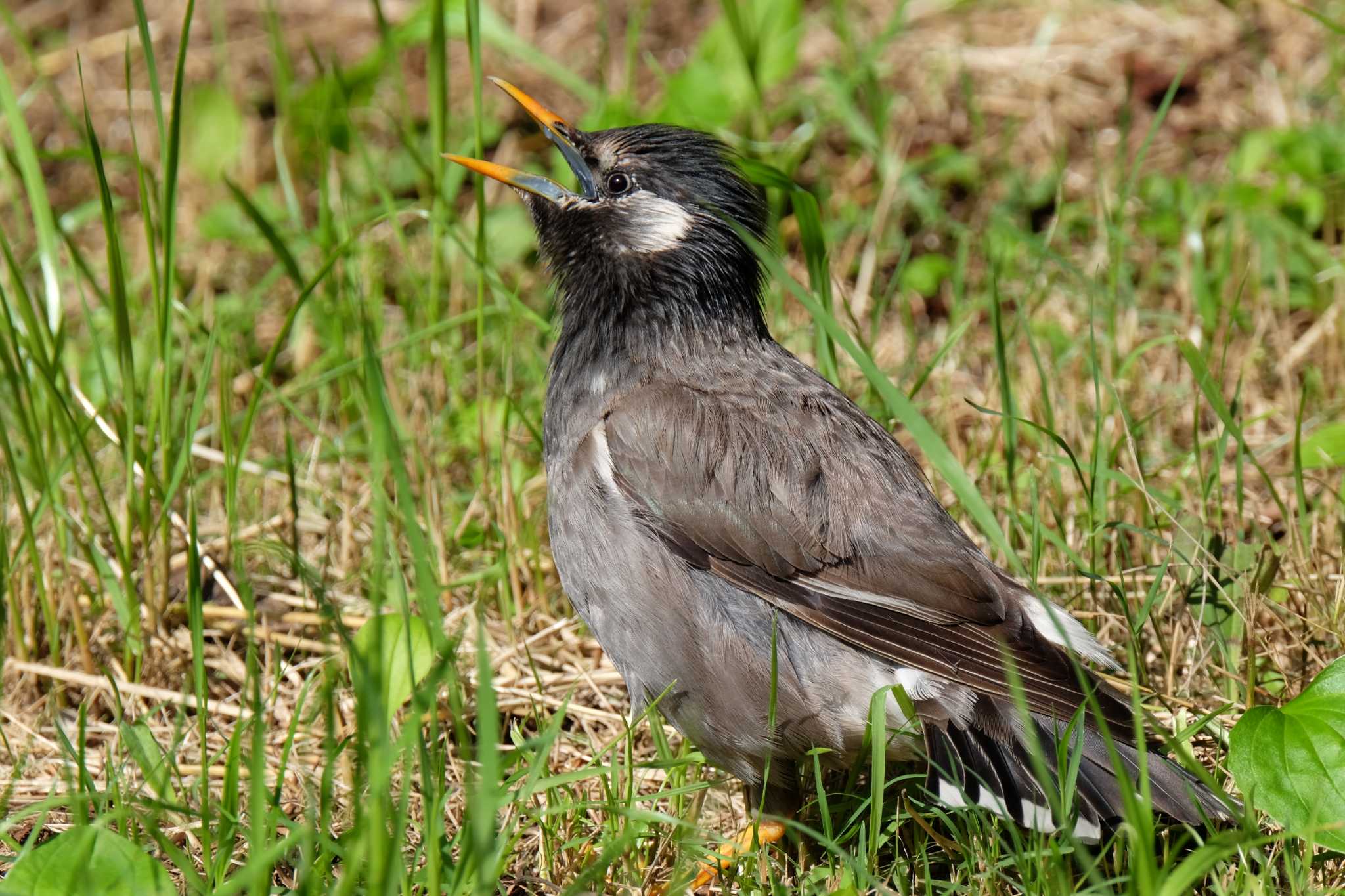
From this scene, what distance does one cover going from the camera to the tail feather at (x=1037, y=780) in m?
3.29

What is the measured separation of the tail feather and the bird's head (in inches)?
59.5

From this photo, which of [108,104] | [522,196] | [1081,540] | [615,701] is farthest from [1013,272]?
[108,104]

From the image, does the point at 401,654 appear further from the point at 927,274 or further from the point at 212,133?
the point at 212,133

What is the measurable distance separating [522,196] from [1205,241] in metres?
3.23

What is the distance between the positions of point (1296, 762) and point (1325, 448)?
1575 mm

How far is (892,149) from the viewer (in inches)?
277

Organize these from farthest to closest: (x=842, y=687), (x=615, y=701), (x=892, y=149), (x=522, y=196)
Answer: (x=892, y=149)
(x=522, y=196)
(x=615, y=701)
(x=842, y=687)

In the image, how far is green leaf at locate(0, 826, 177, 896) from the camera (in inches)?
110

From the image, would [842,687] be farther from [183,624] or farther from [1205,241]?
[1205,241]

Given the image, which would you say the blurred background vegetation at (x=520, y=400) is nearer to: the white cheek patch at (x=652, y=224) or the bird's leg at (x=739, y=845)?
the bird's leg at (x=739, y=845)

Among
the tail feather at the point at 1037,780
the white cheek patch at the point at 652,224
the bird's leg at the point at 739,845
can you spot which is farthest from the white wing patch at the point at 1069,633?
the white cheek patch at the point at 652,224

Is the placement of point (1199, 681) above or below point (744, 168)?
below

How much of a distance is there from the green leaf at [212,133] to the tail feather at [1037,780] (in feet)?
16.6

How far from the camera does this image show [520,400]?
5523mm
